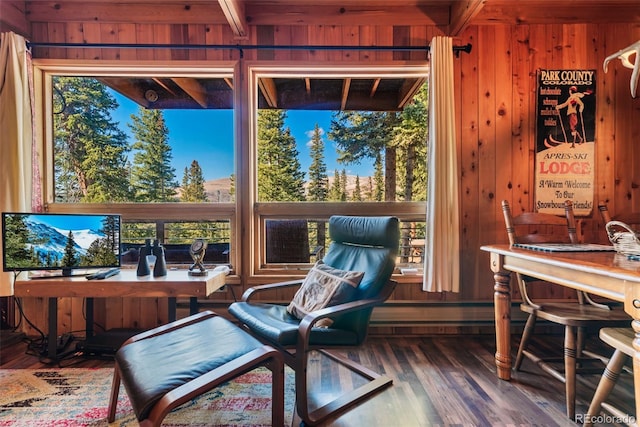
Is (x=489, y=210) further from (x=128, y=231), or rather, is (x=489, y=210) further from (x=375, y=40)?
(x=128, y=231)

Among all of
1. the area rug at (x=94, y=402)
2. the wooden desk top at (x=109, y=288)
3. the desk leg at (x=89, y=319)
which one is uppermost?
the wooden desk top at (x=109, y=288)

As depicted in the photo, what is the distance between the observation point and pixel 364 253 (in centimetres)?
207

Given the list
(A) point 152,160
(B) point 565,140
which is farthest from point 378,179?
(A) point 152,160

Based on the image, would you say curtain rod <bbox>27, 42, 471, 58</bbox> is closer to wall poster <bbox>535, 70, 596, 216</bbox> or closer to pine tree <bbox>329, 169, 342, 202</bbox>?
wall poster <bbox>535, 70, 596, 216</bbox>

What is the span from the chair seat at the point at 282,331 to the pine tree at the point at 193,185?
1.23 m

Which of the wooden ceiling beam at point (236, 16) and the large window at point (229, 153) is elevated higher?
the wooden ceiling beam at point (236, 16)

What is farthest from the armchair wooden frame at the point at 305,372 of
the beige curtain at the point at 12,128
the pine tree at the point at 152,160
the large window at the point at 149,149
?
the beige curtain at the point at 12,128

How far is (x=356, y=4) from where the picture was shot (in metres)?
2.58

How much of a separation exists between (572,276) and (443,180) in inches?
45.4

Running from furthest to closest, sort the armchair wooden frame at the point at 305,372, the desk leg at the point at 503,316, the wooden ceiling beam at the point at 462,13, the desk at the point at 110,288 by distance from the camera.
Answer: the wooden ceiling beam at the point at 462,13
the desk at the point at 110,288
the desk leg at the point at 503,316
the armchair wooden frame at the point at 305,372

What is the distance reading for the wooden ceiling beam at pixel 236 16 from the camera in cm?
222

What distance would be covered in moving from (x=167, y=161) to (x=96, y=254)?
0.94 m

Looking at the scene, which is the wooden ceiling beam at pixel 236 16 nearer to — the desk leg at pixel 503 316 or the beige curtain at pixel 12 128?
the beige curtain at pixel 12 128

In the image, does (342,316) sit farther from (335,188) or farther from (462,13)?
(462,13)
